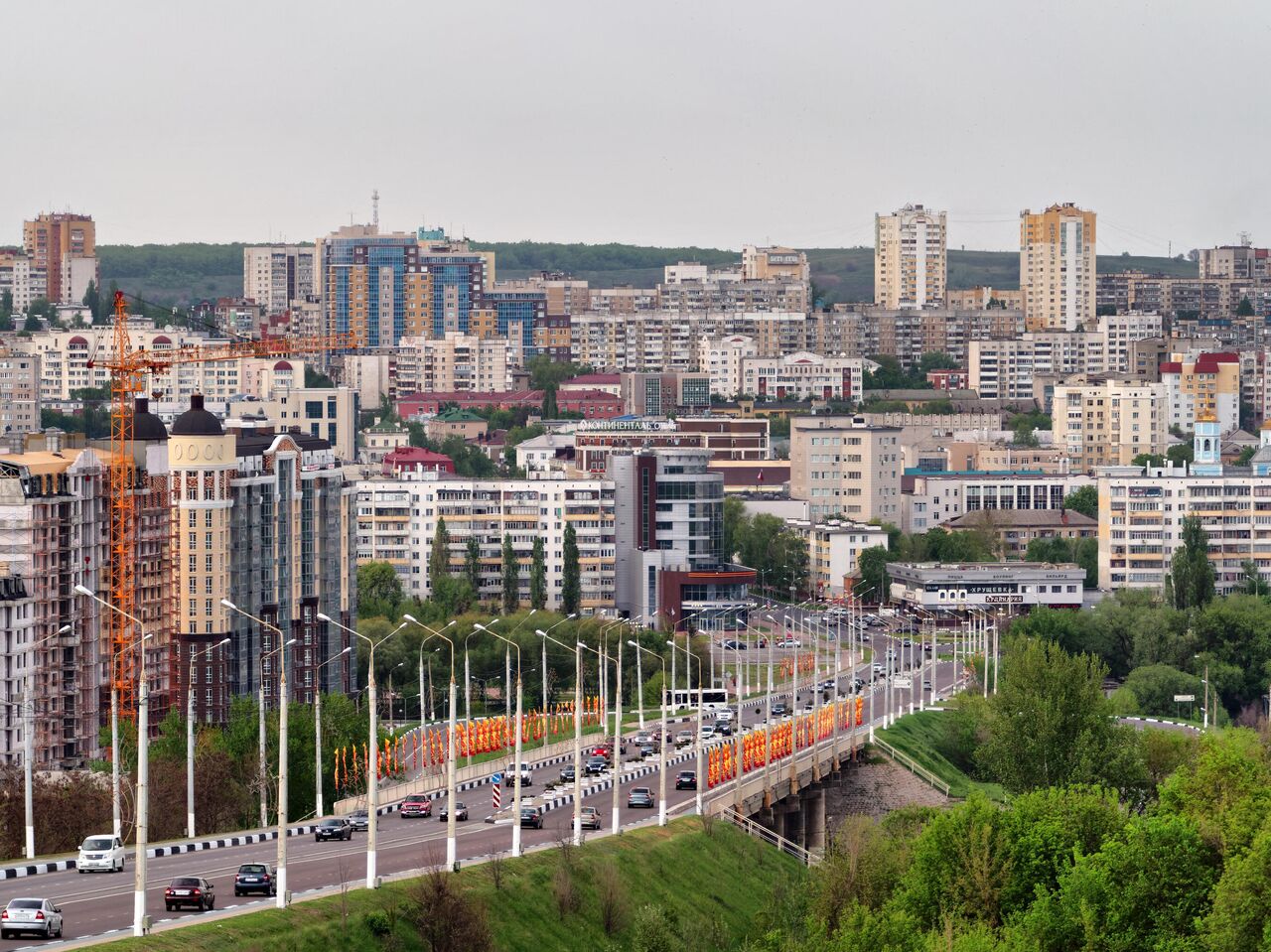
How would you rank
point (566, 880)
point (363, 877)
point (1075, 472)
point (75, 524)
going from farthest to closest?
1. point (1075, 472)
2. point (75, 524)
3. point (566, 880)
4. point (363, 877)

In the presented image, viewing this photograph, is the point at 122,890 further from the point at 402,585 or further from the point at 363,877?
the point at 402,585

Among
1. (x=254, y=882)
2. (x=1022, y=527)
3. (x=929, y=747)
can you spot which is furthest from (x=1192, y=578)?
(x=254, y=882)

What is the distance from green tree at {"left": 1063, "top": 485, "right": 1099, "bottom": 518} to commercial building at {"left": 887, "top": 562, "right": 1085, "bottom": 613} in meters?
23.5

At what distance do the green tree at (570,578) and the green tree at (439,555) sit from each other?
15.2 ft

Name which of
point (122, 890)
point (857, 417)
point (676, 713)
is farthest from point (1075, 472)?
point (122, 890)

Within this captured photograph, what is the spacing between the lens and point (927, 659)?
4176 inches

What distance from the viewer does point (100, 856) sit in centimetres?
4488

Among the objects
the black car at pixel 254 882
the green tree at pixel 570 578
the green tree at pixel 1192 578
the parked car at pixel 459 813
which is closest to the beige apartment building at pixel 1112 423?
the green tree at pixel 1192 578

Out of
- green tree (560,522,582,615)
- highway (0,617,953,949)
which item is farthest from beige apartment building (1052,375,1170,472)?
highway (0,617,953,949)

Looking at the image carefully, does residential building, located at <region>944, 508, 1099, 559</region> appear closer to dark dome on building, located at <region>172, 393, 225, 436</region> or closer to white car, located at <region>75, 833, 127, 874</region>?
dark dome on building, located at <region>172, 393, 225, 436</region>

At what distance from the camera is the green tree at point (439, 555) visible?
11756cm

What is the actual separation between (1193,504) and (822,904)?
82310 mm

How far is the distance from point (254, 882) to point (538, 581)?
73413 millimetres

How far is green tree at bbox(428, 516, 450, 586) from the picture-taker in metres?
118
